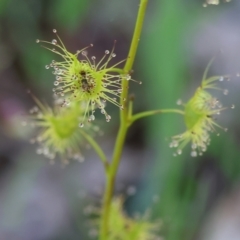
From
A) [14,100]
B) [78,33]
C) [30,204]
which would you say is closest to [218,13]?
[78,33]

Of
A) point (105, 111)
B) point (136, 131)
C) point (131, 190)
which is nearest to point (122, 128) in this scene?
point (105, 111)

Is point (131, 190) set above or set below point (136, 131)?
below

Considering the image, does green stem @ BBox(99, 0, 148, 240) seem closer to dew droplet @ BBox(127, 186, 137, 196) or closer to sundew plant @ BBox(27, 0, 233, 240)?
sundew plant @ BBox(27, 0, 233, 240)

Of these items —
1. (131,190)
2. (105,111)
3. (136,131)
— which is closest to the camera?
(105,111)

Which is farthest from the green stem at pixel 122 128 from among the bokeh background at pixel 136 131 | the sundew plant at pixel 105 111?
the bokeh background at pixel 136 131

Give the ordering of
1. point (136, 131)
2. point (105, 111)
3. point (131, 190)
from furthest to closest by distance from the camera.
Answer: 1. point (136, 131)
2. point (131, 190)
3. point (105, 111)

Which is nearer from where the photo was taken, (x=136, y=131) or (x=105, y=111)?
(x=105, y=111)

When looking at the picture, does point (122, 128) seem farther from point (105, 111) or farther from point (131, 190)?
point (131, 190)

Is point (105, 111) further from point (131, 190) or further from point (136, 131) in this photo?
point (136, 131)

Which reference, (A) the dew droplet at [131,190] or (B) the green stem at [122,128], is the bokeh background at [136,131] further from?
(B) the green stem at [122,128]
